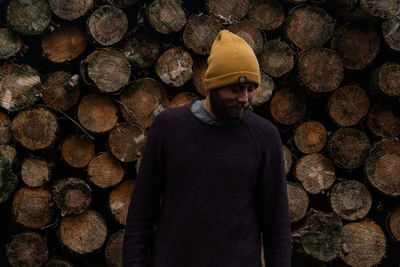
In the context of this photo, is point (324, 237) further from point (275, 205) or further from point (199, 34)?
point (199, 34)

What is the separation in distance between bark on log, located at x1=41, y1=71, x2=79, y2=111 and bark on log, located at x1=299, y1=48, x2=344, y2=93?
189cm

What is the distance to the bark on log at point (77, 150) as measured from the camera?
2.98 metres

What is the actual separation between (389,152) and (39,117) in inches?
112

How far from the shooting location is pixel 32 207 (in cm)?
287

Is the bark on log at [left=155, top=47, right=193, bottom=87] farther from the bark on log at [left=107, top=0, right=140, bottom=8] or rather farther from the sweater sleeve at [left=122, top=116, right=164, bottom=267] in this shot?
the sweater sleeve at [left=122, top=116, right=164, bottom=267]

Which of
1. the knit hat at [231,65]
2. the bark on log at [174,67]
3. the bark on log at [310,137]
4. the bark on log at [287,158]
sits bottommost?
the bark on log at [287,158]

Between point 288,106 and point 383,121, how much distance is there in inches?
33.3

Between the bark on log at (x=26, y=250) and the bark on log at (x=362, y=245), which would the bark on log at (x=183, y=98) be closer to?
the bark on log at (x=26, y=250)

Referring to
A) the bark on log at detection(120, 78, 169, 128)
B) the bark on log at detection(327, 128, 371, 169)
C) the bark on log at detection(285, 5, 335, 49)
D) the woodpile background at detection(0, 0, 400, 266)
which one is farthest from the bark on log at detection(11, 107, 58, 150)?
the bark on log at detection(327, 128, 371, 169)

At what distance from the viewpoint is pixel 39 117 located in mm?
2842

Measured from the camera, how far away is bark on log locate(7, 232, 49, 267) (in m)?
2.86

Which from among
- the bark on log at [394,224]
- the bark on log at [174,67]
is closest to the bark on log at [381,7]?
the bark on log at [174,67]

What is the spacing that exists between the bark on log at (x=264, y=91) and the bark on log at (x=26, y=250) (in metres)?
2.07

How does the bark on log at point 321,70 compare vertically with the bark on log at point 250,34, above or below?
below
